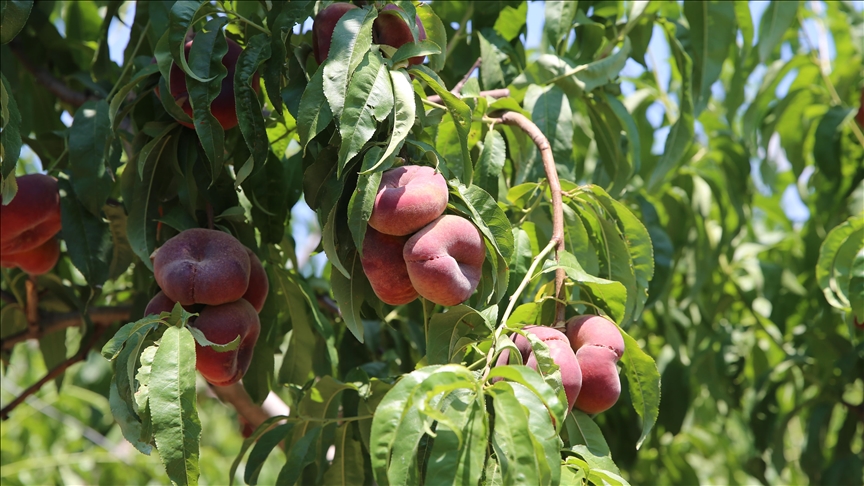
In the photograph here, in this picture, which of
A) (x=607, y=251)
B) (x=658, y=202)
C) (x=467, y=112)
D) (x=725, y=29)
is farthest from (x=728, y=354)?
(x=467, y=112)

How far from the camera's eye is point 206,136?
1.21 meters

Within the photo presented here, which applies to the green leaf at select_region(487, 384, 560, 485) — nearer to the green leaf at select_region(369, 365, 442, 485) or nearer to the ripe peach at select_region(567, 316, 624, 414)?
the green leaf at select_region(369, 365, 442, 485)

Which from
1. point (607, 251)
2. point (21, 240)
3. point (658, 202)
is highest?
point (607, 251)

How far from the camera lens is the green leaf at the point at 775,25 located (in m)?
1.75

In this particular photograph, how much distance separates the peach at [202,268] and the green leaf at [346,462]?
34 centimetres

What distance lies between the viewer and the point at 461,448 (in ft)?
2.74

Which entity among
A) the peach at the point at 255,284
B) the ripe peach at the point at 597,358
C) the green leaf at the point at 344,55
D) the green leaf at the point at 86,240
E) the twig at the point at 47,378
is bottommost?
the twig at the point at 47,378

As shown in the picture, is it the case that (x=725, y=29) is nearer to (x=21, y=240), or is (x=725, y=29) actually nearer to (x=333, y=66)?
(x=333, y=66)

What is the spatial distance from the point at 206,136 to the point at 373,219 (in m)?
0.31

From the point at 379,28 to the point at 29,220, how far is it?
29.4 inches

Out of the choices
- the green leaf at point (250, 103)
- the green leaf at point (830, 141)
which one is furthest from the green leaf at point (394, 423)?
the green leaf at point (830, 141)

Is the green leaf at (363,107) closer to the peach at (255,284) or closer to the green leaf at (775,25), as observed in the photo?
the peach at (255,284)

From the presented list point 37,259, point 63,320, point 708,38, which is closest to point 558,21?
point 708,38

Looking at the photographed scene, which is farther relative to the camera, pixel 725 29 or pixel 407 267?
pixel 725 29
